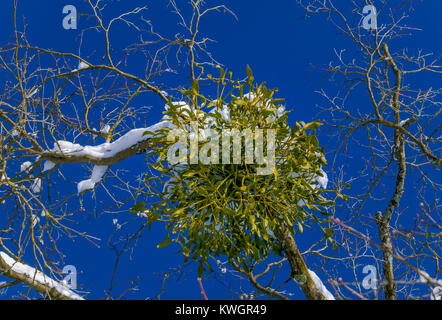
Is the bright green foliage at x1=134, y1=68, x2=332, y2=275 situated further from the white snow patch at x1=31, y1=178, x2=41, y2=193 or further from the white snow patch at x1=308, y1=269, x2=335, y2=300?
the white snow patch at x1=31, y1=178, x2=41, y2=193

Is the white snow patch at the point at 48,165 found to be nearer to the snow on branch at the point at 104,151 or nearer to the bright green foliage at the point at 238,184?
the snow on branch at the point at 104,151

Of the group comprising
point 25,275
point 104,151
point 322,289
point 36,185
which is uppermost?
point 104,151

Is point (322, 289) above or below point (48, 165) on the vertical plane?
below

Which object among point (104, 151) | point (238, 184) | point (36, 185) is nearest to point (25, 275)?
point (36, 185)

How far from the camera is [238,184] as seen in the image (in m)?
1.74

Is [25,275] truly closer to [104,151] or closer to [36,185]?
[36,185]

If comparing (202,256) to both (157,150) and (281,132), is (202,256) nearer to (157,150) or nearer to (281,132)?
(157,150)

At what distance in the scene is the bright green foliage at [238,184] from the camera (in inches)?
64.6

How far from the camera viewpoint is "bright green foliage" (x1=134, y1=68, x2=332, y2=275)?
1642 mm

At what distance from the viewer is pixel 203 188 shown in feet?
5.24

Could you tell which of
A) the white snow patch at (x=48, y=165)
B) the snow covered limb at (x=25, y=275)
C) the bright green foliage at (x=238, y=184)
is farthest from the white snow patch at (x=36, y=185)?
the bright green foliage at (x=238, y=184)

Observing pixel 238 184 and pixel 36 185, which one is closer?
pixel 238 184
